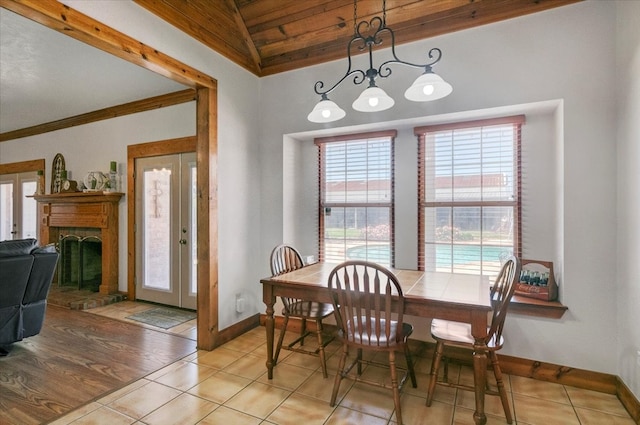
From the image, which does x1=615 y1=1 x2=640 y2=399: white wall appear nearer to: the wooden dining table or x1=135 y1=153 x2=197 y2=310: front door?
the wooden dining table

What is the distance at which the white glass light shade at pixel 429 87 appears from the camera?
184 cm

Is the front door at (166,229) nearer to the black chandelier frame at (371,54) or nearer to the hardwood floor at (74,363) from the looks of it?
the hardwood floor at (74,363)

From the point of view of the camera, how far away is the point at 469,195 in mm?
2816

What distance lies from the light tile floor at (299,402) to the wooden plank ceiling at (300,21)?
9.00ft

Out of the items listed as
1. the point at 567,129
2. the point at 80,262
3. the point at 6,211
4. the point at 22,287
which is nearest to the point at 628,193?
the point at 567,129

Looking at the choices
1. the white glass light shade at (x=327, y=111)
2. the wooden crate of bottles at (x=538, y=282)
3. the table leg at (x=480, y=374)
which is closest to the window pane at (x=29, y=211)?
the white glass light shade at (x=327, y=111)

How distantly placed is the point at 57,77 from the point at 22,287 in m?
2.34

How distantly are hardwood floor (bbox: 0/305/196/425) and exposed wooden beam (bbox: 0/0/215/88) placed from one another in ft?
7.70

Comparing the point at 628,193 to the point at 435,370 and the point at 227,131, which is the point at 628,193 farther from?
the point at 227,131

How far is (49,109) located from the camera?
4.69 m

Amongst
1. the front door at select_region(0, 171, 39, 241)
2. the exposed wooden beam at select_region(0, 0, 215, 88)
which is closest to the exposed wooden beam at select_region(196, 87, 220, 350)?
the exposed wooden beam at select_region(0, 0, 215, 88)

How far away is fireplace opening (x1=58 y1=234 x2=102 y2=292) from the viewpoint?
4.89 meters

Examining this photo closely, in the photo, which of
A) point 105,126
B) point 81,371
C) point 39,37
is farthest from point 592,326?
point 105,126

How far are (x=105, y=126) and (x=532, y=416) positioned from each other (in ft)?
19.2
